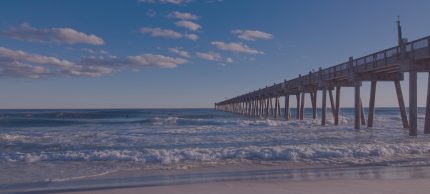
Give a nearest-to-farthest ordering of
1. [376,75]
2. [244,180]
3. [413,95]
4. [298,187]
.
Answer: [298,187], [244,180], [413,95], [376,75]

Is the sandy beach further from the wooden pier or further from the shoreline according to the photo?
the wooden pier

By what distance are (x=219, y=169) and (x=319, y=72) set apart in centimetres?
1964

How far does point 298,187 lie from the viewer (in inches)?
280

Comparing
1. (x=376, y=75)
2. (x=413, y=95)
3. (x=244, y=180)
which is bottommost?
(x=244, y=180)

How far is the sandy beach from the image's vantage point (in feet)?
22.0

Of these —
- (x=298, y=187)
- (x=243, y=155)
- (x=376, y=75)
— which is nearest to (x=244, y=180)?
(x=298, y=187)

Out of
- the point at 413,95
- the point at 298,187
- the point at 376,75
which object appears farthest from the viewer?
the point at 376,75

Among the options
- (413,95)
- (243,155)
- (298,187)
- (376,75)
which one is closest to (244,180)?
(298,187)

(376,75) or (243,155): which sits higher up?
(376,75)

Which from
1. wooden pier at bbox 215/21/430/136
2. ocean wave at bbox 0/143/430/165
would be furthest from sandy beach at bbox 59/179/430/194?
wooden pier at bbox 215/21/430/136

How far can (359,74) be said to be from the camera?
2230 cm

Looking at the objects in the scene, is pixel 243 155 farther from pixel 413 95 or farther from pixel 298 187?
pixel 413 95

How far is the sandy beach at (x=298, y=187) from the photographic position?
6.71m

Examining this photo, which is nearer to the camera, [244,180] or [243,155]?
[244,180]
